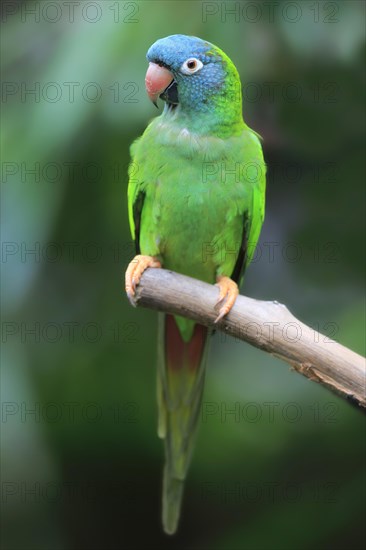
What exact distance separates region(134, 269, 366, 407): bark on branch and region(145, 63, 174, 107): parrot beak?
1.21ft

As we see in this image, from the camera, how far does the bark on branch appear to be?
4.30 feet

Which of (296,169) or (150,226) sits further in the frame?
(296,169)

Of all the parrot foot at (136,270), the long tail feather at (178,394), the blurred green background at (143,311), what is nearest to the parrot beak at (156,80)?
the blurred green background at (143,311)

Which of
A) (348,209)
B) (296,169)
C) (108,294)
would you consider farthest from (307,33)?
(108,294)

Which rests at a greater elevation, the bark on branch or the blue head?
the blue head

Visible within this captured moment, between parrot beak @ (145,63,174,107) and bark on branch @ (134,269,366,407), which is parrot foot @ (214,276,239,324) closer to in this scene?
bark on branch @ (134,269,366,407)

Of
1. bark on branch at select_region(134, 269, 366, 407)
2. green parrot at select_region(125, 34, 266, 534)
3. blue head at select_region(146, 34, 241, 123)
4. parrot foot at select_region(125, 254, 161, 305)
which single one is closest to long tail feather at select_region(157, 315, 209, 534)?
green parrot at select_region(125, 34, 266, 534)

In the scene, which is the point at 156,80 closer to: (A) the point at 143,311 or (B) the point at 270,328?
(B) the point at 270,328

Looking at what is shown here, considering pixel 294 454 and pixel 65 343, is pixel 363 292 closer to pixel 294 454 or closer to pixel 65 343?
pixel 294 454

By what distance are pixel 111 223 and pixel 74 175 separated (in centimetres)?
18

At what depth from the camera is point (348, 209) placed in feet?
6.59

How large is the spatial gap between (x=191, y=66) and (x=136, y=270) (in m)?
0.43

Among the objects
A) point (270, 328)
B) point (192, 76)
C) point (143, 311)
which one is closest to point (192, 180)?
point (192, 76)

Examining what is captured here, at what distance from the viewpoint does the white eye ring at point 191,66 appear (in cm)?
155
